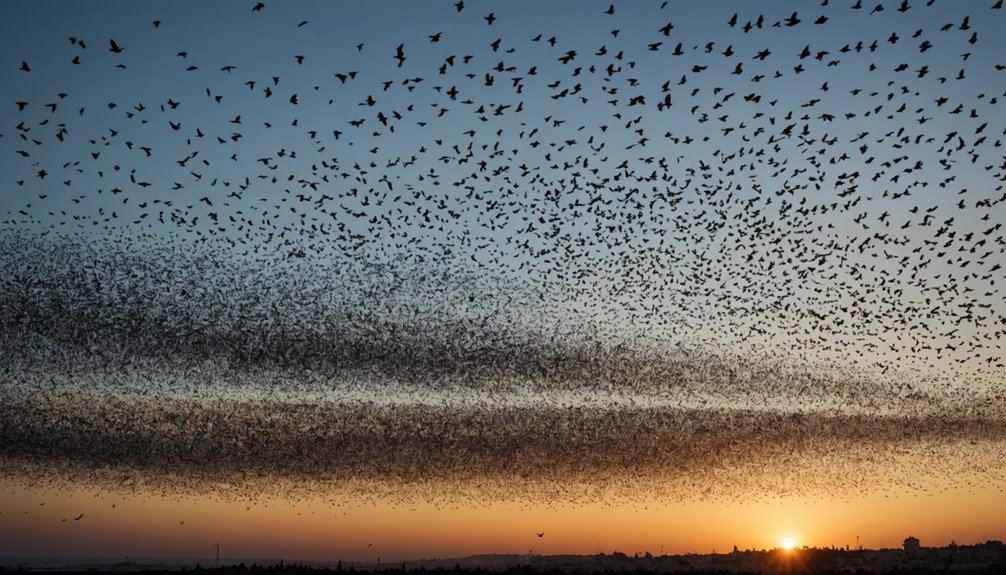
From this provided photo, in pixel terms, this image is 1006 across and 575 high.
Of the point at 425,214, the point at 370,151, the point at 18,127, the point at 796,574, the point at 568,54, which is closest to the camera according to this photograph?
the point at 568,54

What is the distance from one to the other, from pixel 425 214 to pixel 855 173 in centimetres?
1696

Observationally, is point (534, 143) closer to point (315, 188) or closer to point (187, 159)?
point (315, 188)

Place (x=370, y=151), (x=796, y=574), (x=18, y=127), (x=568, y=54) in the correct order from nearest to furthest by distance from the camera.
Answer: (x=568, y=54)
(x=18, y=127)
(x=370, y=151)
(x=796, y=574)

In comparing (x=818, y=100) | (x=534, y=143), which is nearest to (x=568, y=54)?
(x=534, y=143)

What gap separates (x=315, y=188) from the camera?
3794cm

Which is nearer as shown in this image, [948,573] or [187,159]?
[187,159]

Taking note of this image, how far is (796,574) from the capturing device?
334ft

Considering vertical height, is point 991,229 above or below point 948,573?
above

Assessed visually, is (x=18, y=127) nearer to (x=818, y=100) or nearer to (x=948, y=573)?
(x=818, y=100)

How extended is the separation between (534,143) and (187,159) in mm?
11759

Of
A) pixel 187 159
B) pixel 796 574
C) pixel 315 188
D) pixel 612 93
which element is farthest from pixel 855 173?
pixel 796 574

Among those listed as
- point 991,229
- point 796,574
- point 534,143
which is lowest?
point 796,574

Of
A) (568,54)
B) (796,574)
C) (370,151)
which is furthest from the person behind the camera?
(796,574)

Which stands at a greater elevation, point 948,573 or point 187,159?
point 187,159
